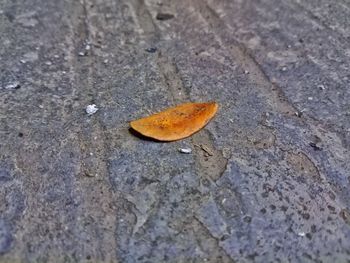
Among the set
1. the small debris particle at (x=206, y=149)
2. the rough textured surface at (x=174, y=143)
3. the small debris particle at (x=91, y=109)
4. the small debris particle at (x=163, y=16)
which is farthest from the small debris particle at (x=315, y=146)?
the small debris particle at (x=163, y=16)

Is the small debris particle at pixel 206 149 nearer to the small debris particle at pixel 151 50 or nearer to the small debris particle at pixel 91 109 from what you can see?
the small debris particle at pixel 91 109

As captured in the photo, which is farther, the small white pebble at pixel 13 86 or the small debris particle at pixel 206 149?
the small white pebble at pixel 13 86

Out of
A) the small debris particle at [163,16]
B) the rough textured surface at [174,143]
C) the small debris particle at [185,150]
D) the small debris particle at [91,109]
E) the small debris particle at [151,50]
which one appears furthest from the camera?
the small debris particle at [163,16]

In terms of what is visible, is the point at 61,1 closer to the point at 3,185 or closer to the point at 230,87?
the point at 230,87

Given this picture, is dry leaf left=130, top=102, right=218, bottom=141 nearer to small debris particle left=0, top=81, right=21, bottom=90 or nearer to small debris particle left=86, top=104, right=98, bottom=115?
small debris particle left=86, top=104, right=98, bottom=115

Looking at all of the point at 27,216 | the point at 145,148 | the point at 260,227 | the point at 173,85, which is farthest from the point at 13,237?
the point at 173,85

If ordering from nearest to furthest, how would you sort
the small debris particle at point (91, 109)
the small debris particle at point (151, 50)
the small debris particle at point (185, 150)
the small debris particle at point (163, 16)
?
the small debris particle at point (185, 150), the small debris particle at point (91, 109), the small debris particle at point (151, 50), the small debris particle at point (163, 16)

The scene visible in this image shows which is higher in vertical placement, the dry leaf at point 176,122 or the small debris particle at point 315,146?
the small debris particle at point 315,146

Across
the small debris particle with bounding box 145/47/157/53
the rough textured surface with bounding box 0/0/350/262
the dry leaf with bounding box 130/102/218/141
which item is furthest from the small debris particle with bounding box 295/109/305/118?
the small debris particle with bounding box 145/47/157/53
